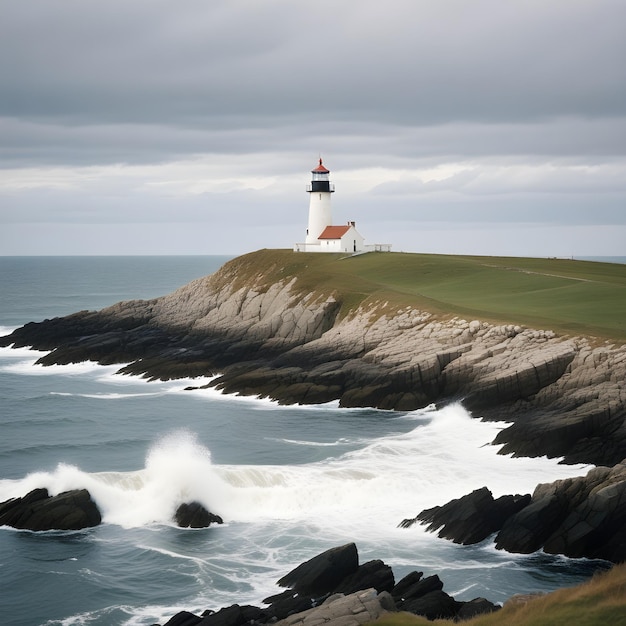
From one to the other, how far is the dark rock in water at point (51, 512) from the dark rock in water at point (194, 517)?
9.88ft

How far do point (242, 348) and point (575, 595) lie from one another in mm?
51029

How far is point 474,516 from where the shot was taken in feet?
103

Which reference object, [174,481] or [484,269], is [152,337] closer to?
[484,269]

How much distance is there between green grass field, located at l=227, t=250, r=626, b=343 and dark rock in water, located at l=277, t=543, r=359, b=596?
2806cm

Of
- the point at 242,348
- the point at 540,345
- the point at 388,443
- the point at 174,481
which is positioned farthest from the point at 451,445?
the point at 242,348

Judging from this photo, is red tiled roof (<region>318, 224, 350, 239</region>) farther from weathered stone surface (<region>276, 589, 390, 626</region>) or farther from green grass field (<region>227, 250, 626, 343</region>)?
weathered stone surface (<region>276, 589, 390, 626</region>)

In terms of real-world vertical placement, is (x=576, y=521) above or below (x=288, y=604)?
above

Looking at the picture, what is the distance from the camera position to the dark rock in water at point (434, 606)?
76.4ft

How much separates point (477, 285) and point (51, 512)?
172 feet

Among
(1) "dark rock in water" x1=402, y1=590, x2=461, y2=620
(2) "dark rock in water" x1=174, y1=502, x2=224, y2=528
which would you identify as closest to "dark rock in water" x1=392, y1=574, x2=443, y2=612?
(1) "dark rock in water" x1=402, y1=590, x2=461, y2=620

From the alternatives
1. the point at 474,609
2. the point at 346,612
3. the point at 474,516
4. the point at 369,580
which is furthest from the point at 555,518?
the point at 346,612

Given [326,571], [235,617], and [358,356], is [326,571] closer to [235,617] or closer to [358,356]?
[235,617]

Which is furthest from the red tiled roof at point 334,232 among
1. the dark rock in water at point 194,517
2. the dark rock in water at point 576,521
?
the dark rock in water at point 576,521

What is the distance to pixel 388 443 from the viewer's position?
4500 cm
